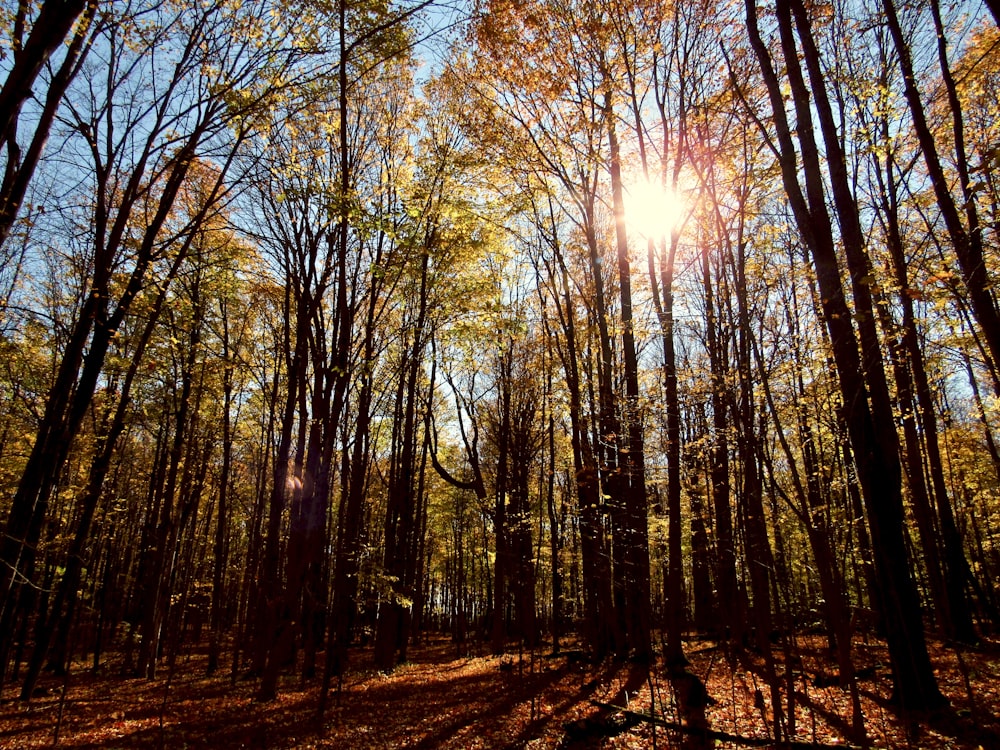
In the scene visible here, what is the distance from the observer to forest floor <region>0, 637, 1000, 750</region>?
6000 millimetres

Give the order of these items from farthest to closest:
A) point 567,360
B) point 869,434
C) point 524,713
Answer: point 567,360 → point 524,713 → point 869,434

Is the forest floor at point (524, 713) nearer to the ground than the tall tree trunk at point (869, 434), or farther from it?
nearer to the ground

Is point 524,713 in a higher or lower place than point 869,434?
lower

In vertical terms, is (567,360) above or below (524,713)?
above

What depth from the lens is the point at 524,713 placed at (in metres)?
8.29

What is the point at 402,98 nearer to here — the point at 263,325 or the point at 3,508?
the point at 263,325

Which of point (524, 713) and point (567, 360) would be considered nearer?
point (524, 713)

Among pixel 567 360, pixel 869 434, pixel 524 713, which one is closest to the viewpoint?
pixel 869 434

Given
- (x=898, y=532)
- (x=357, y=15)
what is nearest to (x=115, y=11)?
(x=357, y=15)

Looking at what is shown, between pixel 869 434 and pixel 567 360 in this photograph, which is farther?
pixel 567 360

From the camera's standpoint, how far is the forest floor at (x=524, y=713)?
19.7 ft

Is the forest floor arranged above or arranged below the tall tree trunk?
below

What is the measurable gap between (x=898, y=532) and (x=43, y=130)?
9.59 meters

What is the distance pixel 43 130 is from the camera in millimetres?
4508
